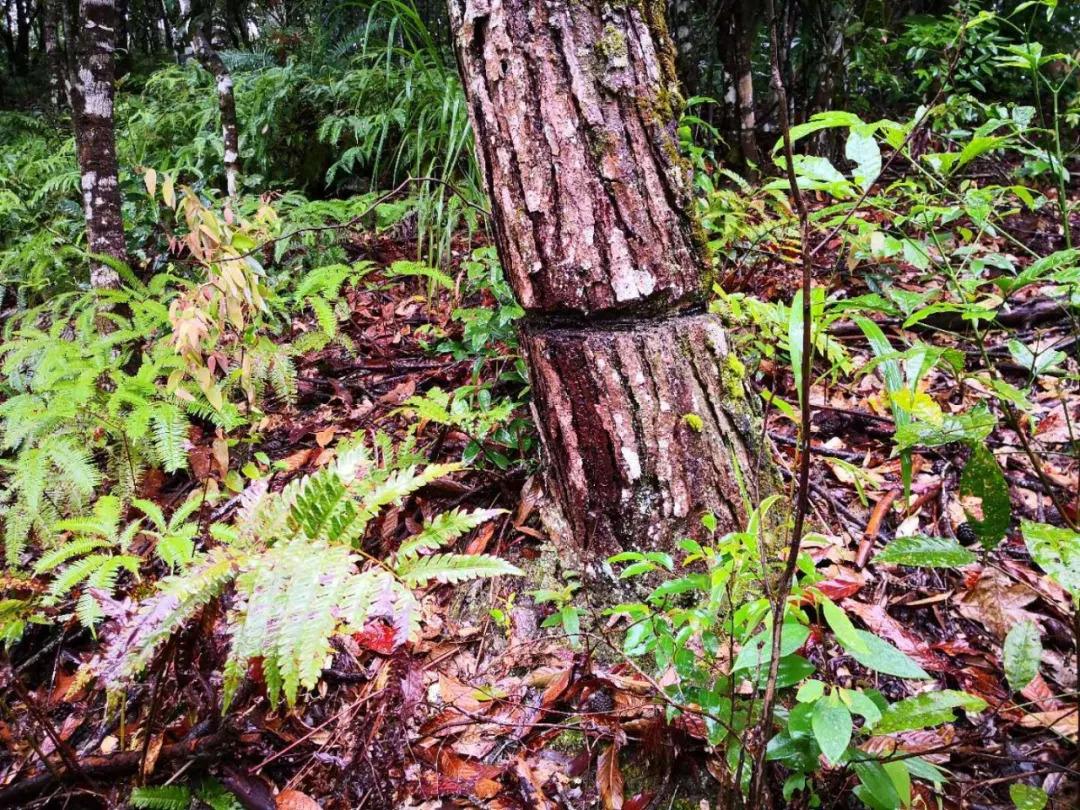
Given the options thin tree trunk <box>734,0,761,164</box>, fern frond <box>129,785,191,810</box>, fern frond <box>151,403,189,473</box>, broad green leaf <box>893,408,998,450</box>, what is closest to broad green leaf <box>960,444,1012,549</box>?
broad green leaf <box>893,408,998,450</box>

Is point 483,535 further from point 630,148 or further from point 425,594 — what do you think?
point 630,148

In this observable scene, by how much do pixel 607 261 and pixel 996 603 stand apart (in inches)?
→ 46.6

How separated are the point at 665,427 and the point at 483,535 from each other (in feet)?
2.36

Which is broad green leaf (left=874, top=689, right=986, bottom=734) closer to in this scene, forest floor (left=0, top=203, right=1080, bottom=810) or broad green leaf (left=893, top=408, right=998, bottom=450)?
forest floor (left=0, top=203, right=1080, bottom=810)

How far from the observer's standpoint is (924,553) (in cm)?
99

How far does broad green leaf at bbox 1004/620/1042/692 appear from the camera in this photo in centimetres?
98

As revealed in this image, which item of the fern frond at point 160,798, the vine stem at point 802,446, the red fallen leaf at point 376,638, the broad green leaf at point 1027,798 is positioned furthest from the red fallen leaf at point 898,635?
the fern frond at point 160,798

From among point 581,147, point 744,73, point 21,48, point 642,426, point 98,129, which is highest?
point 21,48

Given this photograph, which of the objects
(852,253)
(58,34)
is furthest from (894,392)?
(58,34)

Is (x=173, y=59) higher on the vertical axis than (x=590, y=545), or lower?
higher

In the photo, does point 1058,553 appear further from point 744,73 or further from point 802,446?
point 744,73

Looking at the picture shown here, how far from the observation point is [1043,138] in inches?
161

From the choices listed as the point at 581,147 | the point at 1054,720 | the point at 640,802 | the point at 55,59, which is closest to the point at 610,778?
the point at 640,802

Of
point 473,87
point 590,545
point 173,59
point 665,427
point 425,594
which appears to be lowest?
point 425,594
